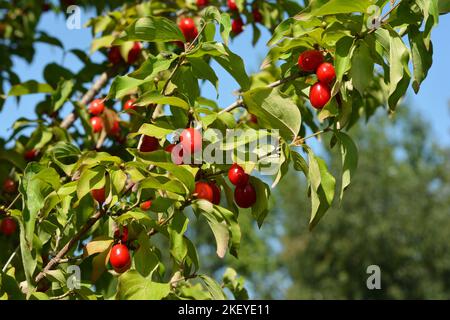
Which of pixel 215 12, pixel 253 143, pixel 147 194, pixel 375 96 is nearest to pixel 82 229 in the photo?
pixel 147 194

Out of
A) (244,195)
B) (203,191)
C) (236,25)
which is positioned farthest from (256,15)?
(203,191)

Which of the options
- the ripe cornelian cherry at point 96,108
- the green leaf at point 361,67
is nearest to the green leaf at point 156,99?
the green leaf at point 361,67

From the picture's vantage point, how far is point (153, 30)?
180cm

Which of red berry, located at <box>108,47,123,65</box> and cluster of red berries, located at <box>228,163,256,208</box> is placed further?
red berry, located at <box>108,47,123,65</box>

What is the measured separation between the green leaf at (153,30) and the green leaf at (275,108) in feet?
0.93

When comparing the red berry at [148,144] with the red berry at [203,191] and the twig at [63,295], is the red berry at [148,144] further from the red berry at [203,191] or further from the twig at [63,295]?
the twig at [63,295]

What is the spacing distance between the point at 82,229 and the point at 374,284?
100 cm

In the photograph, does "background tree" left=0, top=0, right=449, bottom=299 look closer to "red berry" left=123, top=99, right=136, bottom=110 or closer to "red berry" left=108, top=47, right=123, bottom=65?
"red berry" left=123, top=99, right=136, bottom=110

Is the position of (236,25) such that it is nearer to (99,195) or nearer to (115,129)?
(115,129)

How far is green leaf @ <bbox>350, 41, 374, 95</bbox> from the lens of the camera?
1.71 m

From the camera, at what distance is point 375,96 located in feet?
10.4

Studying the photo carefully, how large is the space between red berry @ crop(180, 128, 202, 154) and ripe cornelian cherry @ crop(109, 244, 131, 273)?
34 centimetres

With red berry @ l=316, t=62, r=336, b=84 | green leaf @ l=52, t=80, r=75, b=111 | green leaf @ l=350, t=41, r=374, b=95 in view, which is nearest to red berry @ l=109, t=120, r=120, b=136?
green leaf @ l=52, t=80, r=75, b=111

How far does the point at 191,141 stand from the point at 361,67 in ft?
1.64
